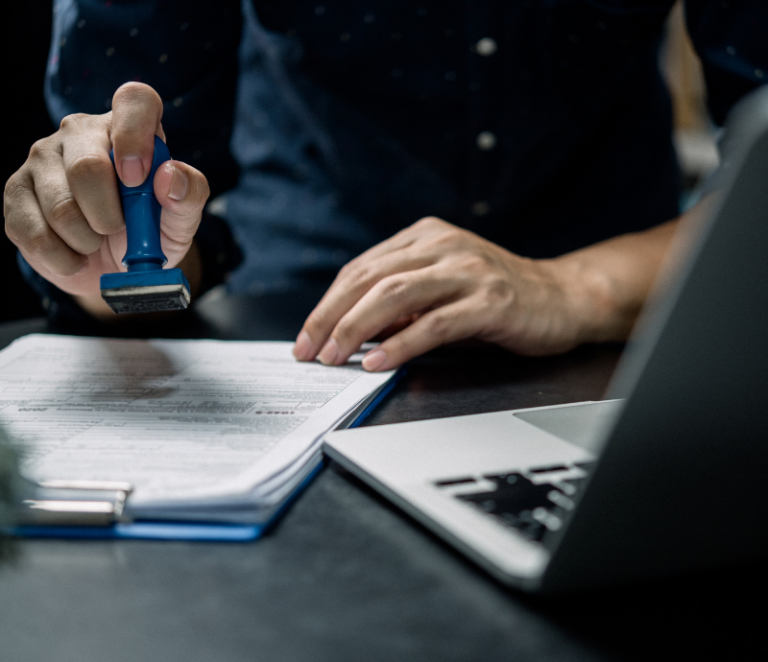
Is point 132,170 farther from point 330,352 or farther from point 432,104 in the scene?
point 432,104

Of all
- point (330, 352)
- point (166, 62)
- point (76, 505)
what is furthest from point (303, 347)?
point (166, 62)

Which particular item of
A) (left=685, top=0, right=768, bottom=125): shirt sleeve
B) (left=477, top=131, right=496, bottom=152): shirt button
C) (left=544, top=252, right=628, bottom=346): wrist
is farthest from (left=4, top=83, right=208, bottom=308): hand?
(left=685, top=0, right=768, bottom=125): shirt sleeve

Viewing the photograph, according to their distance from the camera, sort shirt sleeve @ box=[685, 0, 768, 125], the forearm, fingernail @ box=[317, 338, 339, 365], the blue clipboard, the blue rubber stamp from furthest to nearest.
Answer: shirt sleeve @ box=[685, 0, 768, 125], the forearm, fingernail @ box=[317, 338, 339, 365], the blue rubber stamp, the blue clipboard

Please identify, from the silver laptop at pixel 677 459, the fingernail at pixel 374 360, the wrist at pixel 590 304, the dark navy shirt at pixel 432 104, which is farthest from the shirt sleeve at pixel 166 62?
the silver laptop at pixel 677 459

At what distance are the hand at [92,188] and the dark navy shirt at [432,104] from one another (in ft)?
0.95

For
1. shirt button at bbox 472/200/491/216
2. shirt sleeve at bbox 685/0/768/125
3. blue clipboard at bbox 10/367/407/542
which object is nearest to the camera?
blue clipboard at bbox 10/367/407/542

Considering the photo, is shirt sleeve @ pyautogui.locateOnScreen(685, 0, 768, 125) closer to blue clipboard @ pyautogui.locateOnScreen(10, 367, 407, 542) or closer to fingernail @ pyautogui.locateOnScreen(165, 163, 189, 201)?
fingernail @ pyautogui.locateOnScreen(165, 163, 189, 201)

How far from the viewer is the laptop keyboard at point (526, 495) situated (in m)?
0.24

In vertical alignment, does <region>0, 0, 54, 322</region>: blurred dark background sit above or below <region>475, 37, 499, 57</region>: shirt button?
below

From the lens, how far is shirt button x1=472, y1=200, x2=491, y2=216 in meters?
0.89

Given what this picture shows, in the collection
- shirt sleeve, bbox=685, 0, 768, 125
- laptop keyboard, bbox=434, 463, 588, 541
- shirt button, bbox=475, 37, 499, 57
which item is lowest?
laptop keyboard, bbox=434, 463, 588, 541

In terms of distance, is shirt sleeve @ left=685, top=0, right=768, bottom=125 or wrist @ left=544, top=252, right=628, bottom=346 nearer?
wrist @ left=544, top=252, right=628, bottom=346

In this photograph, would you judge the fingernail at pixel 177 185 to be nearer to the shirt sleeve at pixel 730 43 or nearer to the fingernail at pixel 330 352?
the fingernail at pixel 330 352

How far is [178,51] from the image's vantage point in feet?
2.52
